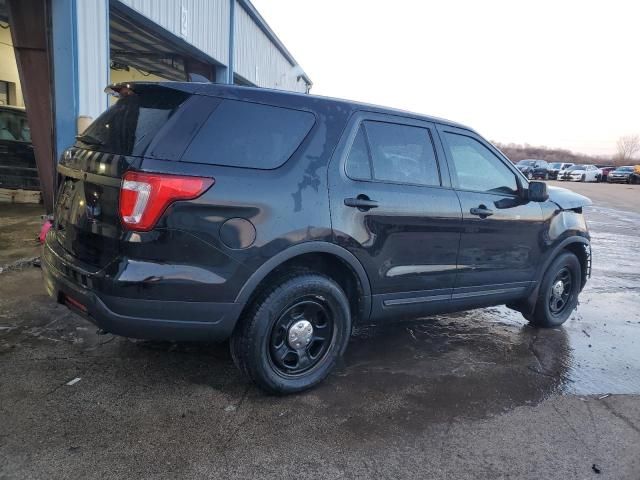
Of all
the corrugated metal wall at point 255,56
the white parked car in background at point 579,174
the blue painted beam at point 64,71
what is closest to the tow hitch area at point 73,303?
the blue painted beam at point 64,71

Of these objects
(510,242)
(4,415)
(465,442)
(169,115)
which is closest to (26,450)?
(4,415)

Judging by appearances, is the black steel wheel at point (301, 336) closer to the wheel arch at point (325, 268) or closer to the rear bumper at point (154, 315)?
the wheel arch at point (325, 268)

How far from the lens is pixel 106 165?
289 centimetres

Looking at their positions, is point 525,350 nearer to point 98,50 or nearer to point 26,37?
point 98,50

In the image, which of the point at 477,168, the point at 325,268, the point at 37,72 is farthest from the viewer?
the point at 37,72

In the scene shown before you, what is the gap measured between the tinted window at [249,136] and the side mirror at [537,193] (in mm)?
2214

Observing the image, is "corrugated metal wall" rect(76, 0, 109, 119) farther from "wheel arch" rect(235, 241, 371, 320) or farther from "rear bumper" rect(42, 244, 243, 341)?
"wheel arch" rect(235, 241, 371, 320)

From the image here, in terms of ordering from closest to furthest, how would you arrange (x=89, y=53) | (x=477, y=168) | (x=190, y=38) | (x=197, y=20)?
(x=477, y=168) < (x=89, y=53) < (x=190, y=38) < (x=197, y=20)

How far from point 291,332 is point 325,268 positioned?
496 mm

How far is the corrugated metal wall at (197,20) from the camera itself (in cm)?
884

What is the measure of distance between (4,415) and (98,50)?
5.50m

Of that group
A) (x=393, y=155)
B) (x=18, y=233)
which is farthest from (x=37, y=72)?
(x=393, y=155)

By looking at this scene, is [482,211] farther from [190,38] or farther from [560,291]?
[190,38]

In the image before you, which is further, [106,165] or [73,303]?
[73,303]
